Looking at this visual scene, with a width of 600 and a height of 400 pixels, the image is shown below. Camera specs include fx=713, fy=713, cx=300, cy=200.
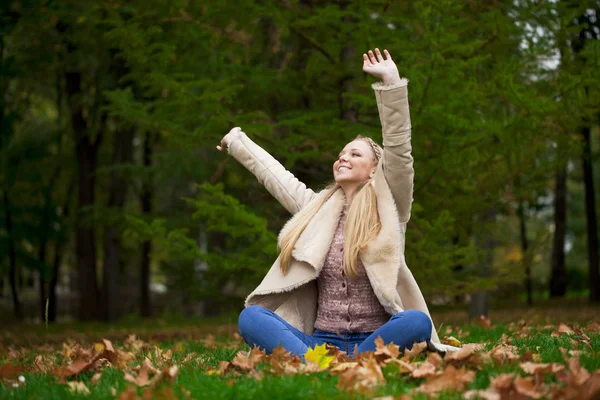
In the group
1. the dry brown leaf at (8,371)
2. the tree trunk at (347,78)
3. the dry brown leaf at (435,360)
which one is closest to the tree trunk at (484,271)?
the tree trunk at (347,78)

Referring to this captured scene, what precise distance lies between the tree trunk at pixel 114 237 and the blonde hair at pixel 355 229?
11892 mm

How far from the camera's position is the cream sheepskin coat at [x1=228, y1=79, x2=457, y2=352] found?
396 centimetres

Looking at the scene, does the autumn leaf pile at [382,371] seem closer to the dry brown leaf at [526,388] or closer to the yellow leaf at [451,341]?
the dry brown leaf at [526,388]

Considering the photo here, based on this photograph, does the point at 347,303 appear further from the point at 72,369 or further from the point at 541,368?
the point at 72,369

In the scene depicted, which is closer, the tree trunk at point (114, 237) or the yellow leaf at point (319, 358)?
the yellow leaf at point (319, 358)

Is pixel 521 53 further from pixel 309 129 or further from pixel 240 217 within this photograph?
pixel 240 217

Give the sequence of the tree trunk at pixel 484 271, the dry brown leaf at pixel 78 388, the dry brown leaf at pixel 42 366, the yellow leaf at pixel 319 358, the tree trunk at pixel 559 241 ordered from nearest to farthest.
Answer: the dry brown leaf at pixel 78 388
the yellow leaf at pixel 319 358
the dry brown leaf at pixel 42 366
the tree trunk at pixel 484 271
the tree trunk at pixel 559 241

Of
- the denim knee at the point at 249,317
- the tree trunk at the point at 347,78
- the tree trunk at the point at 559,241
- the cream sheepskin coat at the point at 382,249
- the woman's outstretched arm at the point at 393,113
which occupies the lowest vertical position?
the tree trunk at the point at 559,241

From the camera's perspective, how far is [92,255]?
15.7 m

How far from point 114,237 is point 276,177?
11797 mm

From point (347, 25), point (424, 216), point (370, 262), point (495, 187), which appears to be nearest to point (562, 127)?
point (495, 187)

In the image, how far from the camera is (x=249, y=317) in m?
3.96

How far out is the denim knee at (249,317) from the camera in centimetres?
394

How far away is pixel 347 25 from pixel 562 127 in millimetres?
2618
